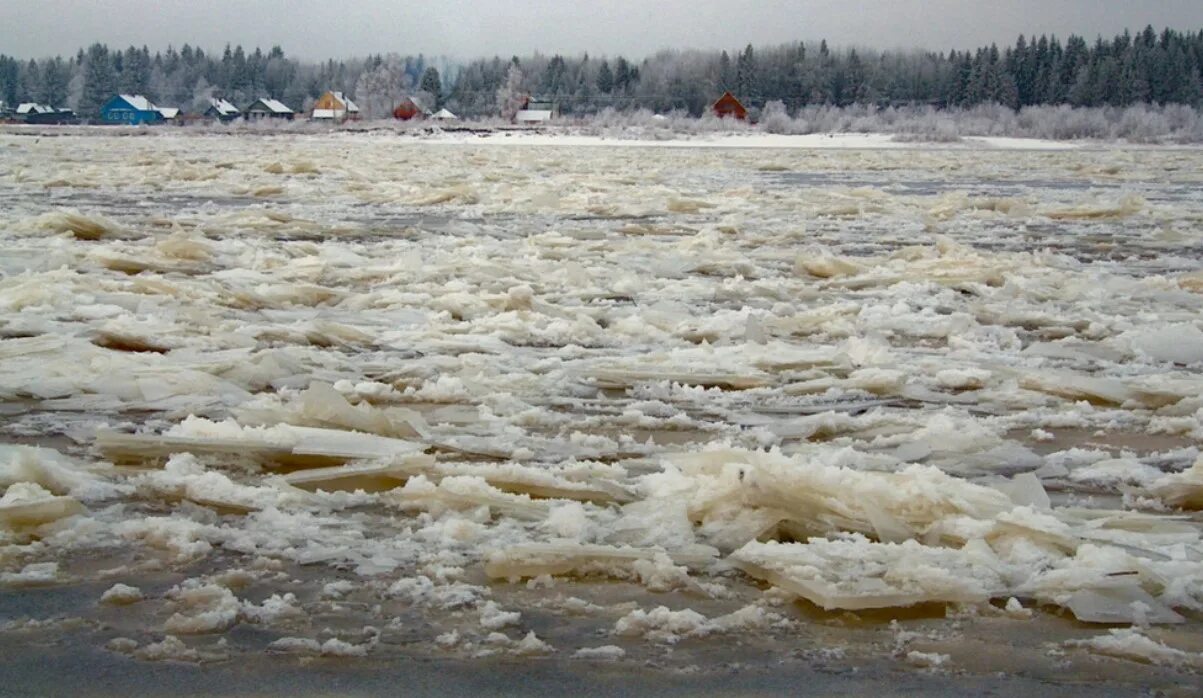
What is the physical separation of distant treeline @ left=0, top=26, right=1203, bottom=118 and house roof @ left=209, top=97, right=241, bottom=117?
589 cm

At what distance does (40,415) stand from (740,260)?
437 cm

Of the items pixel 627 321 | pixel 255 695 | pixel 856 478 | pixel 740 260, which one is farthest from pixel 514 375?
pixel 740 260

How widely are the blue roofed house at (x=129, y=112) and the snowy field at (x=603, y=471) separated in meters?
84.3

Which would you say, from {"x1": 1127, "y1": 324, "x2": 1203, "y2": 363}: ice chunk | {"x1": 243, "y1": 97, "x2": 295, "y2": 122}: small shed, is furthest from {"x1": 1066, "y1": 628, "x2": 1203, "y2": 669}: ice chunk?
{"x1": 243, "y1": 97, "x2": 295, "y2": 122}: small shed

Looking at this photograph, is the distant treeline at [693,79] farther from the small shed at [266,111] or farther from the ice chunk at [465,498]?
the ice chunk at [465,498]

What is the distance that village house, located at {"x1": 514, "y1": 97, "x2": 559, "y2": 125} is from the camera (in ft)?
255

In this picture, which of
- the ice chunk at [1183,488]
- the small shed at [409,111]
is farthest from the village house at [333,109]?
the ice chunk at [1183,488]

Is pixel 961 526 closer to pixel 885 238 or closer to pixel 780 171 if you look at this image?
pixel 885 238

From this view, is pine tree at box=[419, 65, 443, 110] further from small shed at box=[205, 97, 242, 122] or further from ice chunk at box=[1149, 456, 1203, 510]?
ice chunk at box=[1149, 456, 1203, 510]

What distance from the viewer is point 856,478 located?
2.40 metres

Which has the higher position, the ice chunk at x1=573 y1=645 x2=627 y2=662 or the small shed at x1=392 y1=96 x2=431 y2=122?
the small shed at x1=392 y1=96 x2=431 y2=122

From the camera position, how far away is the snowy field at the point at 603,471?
1.79 meters

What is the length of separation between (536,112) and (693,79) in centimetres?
1401

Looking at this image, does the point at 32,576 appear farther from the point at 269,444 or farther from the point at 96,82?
the point at 96,82
